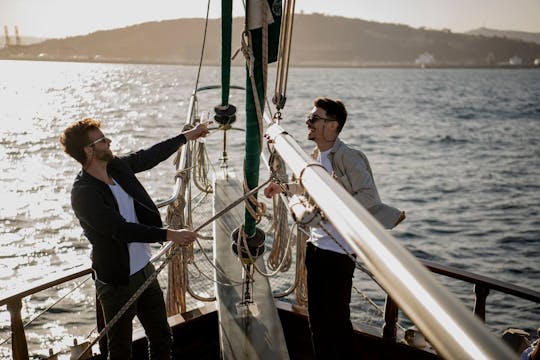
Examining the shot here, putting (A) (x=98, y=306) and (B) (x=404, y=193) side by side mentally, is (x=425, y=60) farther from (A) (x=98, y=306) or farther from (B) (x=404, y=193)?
(A) (x=98, y=306)

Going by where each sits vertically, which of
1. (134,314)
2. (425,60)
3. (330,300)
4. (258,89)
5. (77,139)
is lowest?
(425,60)

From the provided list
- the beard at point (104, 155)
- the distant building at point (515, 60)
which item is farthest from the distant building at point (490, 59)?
the beard at point (104, 155)

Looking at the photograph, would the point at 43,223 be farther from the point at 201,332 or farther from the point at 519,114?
the point at 519,114

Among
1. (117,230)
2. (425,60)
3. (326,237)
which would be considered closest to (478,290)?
(326,237)

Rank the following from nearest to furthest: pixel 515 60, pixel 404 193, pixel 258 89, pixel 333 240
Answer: pixel 258 89, pixel 333 240, pixel 404 193, pixel 515 60

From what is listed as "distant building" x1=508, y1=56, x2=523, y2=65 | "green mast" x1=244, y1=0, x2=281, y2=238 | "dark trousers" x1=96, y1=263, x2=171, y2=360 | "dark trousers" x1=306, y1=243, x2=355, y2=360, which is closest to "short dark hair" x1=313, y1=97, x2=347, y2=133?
"green mast" x1=244, y1=0, x2=281, y2=238

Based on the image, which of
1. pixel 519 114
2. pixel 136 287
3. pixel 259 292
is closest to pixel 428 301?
pixel 136 287

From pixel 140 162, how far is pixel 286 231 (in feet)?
5.02

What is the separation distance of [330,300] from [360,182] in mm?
701

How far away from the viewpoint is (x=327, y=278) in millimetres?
2480

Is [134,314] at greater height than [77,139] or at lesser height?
Result: lesser

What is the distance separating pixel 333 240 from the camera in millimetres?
2387

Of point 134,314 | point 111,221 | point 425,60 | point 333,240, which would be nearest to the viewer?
point 111,221

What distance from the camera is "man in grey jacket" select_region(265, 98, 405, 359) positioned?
7.34 ft
